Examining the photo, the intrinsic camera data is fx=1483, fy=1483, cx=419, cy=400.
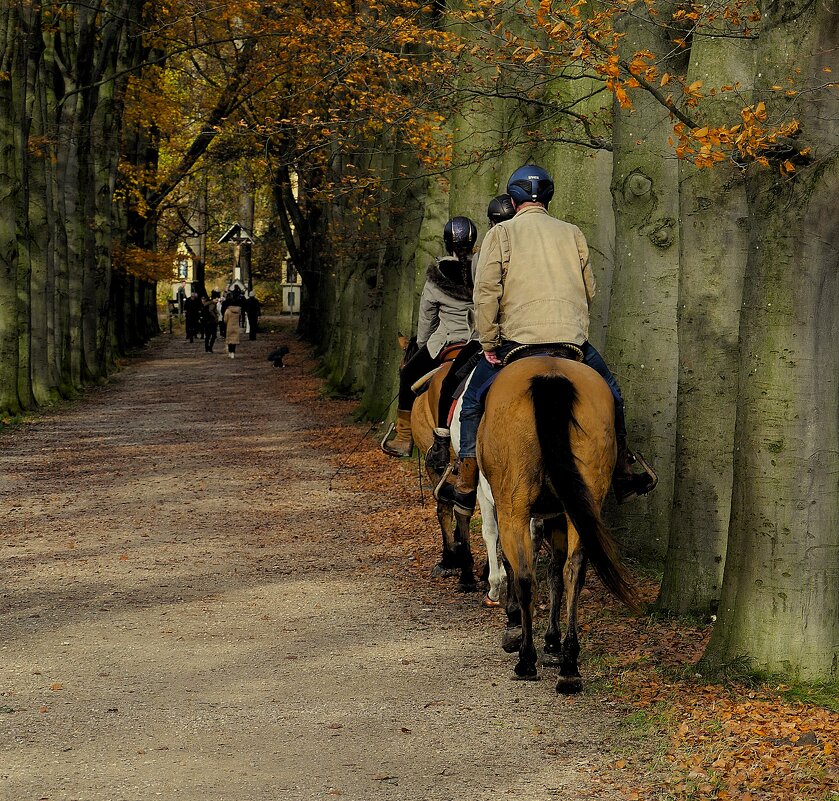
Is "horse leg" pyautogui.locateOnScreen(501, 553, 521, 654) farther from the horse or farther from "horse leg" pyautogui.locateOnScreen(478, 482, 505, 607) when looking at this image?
the horse

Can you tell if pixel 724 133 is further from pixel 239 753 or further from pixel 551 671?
pixel 239 753

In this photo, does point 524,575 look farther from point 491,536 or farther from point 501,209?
point 501,209

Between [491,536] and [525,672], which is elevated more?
[491,536]

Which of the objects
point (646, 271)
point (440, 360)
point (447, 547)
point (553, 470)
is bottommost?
point (447, 547)

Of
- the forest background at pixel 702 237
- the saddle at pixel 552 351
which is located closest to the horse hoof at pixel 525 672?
the forest background at pixel 702 237

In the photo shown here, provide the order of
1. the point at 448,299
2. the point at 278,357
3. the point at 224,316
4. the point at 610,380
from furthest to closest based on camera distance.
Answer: the point at 224,316, the point at 278,357, the point at 448,299, the point at 610,380

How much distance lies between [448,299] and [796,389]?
14.7ft

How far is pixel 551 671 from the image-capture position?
817 centimetres

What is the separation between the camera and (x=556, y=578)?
8.37m

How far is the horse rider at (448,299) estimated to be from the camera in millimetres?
10883

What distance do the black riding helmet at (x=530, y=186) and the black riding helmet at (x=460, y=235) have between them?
211cm

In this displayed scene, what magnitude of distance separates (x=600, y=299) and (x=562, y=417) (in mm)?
5394

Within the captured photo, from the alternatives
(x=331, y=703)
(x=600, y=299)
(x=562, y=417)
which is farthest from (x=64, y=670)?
(x=600, y=299)

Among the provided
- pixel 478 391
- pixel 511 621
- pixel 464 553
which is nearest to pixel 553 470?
pixel 478 391
